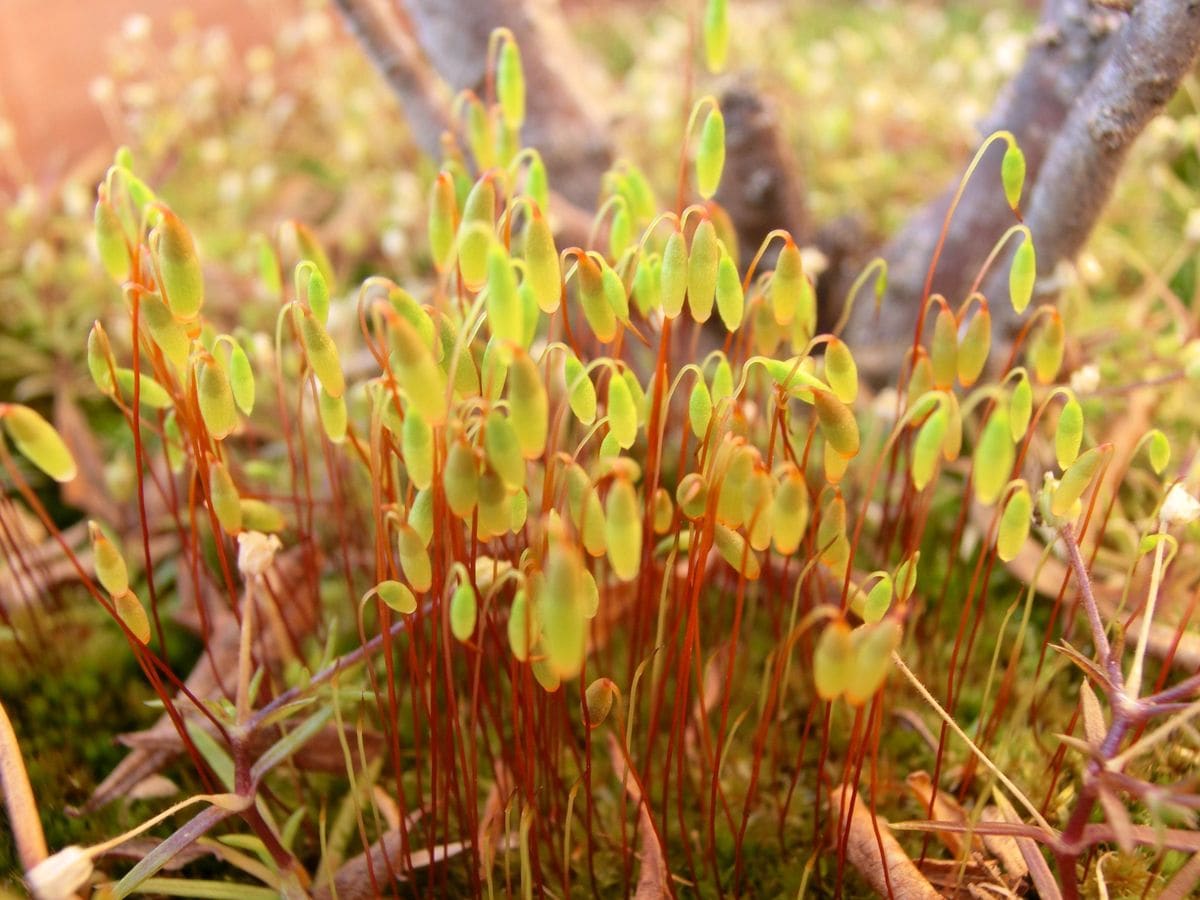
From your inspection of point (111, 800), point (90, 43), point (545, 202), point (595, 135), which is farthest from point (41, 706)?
point (90, 43)

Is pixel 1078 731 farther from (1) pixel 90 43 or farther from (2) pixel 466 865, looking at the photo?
(1) pixel 90 43

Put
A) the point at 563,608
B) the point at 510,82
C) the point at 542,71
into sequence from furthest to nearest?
the point at 542,71, the point at 510,82, the point at 563,608

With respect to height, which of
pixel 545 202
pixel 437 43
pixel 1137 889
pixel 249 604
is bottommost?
pixel 1137 889

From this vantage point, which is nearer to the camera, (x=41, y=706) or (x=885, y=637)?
(x=885, y=637)

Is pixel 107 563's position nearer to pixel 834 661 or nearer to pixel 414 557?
pixel 414 557

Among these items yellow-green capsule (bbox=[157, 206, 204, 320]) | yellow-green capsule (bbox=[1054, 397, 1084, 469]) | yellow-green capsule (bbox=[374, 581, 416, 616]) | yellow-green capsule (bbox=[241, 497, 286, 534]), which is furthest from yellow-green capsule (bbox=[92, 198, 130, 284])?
yellow-green capsule (bbox=[1054, 397, 1084, 469])

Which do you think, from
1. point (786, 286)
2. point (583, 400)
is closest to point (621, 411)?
point (583, 400)
